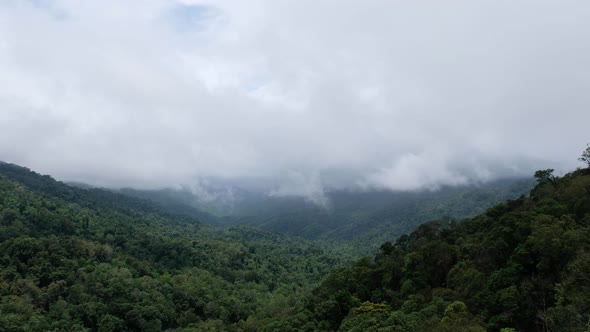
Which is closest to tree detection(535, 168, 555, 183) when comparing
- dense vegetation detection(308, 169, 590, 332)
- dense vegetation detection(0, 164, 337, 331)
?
dense vegetation detection(308, 169, 590, 332)

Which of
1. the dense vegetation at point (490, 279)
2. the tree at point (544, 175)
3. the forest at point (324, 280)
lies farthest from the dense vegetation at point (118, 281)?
the tree at point (544, 175)

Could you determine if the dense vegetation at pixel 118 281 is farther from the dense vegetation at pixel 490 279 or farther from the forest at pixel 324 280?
the dense vegetation at pixel 490 279

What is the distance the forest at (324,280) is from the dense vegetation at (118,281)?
0.95 ft

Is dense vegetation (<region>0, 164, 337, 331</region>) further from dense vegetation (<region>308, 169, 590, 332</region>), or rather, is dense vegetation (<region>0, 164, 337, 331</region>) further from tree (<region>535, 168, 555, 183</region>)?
tree (<region>535, 168, 555, 183</region>)

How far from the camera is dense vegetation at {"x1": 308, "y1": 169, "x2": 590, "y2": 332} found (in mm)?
34531

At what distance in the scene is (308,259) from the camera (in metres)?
172

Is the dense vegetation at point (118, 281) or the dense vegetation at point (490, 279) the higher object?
the dense vegetation at point (490, 279)

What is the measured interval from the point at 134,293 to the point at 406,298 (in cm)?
5221

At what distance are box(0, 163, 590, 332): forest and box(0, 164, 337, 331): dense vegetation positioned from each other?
0.29 m

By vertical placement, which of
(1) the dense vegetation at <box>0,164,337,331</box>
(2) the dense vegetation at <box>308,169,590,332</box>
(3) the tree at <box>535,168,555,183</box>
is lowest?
(1) the dense vegetation at <box>0,164,337,331</box>

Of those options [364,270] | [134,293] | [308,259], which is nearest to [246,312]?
[134,293]

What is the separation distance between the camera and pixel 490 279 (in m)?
43.1

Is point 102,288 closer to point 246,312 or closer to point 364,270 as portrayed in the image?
point 246,312

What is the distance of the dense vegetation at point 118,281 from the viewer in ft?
244
